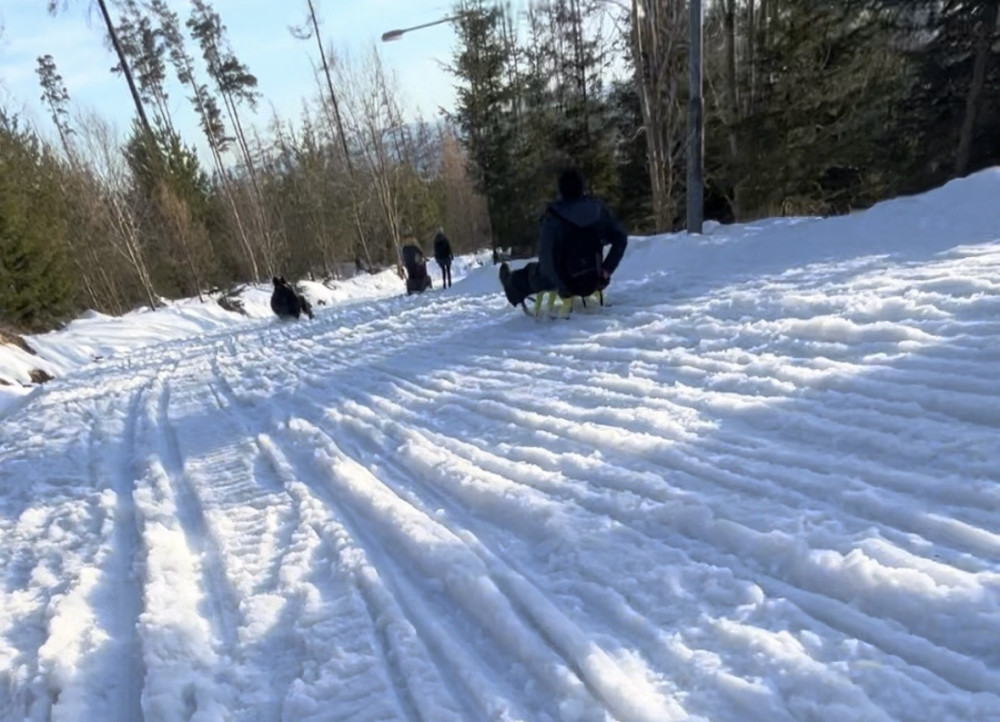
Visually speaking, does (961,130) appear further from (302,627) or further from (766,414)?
(302,627)

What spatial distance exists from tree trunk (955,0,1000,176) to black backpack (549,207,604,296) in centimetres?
1102

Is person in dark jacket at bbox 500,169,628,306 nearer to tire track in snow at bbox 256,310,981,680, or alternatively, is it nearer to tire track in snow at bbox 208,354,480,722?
tire track in snow at bbox 256,310,981,680

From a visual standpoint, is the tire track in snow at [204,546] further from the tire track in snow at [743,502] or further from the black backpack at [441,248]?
the black backpack at [441,248]

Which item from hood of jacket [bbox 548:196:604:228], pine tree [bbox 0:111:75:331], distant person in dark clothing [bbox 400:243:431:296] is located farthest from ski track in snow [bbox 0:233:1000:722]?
pine tree [bbox 0:111:75:331]

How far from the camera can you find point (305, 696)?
2.29 metres

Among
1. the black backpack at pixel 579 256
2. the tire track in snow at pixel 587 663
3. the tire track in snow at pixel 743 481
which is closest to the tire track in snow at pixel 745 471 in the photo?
the tire track in snow at pixel 743 481

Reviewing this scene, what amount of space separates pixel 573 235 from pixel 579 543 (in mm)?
4684

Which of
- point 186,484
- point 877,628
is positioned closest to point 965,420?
point 877,628

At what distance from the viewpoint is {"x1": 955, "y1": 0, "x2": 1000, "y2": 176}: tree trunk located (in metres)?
13.0

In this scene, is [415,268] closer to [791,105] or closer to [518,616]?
[791,105]

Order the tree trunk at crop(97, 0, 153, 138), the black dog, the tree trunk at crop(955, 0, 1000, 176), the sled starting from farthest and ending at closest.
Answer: the tree trunk at crop(97, 0, 153, 138)
the black dog
the tree trunk at crop(955, 0, 1000, 176)
the sled

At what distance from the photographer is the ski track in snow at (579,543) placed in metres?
2.05

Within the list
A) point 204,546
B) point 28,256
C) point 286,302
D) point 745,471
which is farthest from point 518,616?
point 28,256

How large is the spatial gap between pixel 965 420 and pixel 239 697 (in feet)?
11.0
